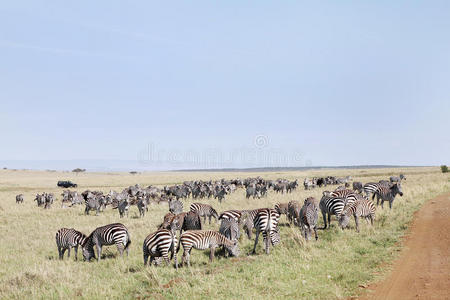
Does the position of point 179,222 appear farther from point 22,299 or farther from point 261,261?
point 22,299

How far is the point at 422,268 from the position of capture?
1241 cm

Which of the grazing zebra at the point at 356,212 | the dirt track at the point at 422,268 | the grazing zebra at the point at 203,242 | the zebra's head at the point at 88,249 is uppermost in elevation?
the grazing zebra at the point at 356,212

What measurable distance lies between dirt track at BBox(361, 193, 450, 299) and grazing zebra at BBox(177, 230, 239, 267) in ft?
19.2

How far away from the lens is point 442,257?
13.6m

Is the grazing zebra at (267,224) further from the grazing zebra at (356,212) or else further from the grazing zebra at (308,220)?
the grazing zebra at (356,212)

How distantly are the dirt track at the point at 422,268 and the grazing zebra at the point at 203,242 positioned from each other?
5.86 meters

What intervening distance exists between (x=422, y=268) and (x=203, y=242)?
7.61 metres

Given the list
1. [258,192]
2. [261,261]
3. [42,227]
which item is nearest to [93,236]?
[261,261]

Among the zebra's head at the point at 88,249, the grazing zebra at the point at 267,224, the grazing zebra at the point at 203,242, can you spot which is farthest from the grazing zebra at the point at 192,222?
the zebra's head at the point at 88,249

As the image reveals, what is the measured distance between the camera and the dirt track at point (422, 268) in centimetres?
1029

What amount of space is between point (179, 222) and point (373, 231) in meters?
9.63

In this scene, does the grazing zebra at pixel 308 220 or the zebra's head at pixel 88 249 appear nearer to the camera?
the zebra's head at pixel 88 249

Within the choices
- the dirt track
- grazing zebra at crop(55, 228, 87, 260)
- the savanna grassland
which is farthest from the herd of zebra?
the dirt track

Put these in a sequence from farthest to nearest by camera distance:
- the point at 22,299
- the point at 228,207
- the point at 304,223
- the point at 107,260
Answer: the point at 228,207, the point at 304,223, the point at 107,260, the point at 22,299
